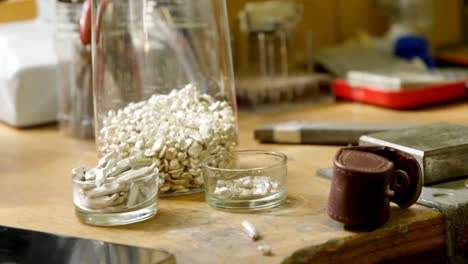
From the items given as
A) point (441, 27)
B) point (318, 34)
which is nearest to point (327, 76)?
→ point (318, 34)

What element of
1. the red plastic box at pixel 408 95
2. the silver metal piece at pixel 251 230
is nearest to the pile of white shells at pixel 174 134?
the silver metal piece at pixel 251 230

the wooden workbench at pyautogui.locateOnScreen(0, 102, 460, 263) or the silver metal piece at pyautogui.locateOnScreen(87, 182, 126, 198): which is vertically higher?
the silver metal piece at pyautogui.locateOnScreen(87, 182, 126, 198)

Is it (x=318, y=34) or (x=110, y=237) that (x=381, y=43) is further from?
(x=110, y=237)

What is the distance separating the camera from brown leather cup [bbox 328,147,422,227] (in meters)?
0.68

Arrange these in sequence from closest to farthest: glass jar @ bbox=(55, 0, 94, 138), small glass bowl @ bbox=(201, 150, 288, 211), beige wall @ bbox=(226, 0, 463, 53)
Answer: small glass bowl @ bbox=(201, 150, 288, 211)
glass jar @ bbox=(55, 0, 94, 138)
beige wall @ bbox=(226, 0, 463, 53)

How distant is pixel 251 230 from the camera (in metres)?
0.71

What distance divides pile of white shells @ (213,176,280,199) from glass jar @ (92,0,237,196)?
54 mm

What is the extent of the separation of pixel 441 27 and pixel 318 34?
29 centimetres

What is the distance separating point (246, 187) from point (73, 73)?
1.40 ft

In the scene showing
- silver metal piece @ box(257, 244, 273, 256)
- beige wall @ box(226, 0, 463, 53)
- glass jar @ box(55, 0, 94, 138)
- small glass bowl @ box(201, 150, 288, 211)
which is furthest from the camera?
beige wall @ box(226, 0, 463, 53)

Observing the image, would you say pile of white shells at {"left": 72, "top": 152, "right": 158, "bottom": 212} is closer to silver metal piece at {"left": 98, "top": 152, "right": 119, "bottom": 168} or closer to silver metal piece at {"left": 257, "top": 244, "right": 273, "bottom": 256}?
silver metal piece at {"left": 98, "top": 152, "right": 119, "bottom": 168}

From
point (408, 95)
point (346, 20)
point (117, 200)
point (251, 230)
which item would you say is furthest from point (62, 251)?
point (346, 20)

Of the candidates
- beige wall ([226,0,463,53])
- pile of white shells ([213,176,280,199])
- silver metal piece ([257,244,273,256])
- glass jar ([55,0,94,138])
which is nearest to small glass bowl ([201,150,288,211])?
pile of white shells ([213,176,280,199])

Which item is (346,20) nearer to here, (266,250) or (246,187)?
(246,187)
